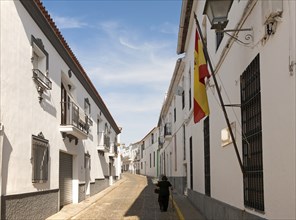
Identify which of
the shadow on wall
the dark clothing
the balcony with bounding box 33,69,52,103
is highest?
the balcony with bounding box 33,69,52,103

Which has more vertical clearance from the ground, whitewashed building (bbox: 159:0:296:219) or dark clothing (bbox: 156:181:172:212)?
whitewashed building (bbox: 159:0:296:219)

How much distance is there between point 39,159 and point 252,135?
710 centimetres

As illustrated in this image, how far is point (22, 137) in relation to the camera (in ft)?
35.5

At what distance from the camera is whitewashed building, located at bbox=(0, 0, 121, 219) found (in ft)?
32.3

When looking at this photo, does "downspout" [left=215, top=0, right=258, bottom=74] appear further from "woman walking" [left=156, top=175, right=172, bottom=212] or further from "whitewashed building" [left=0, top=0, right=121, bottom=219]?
"woman walking" [left=156, top=175, right=172, bottom=212]

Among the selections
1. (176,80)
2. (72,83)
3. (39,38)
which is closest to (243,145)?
(39,38)

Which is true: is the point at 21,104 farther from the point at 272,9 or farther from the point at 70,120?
the point at 272,9

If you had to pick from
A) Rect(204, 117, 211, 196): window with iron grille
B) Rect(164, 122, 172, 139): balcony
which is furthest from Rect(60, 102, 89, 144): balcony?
Rect(164, 122, 172, 139): balcony

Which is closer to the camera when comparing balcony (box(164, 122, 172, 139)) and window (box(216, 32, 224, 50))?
window (box(216, 32, 224, 50))

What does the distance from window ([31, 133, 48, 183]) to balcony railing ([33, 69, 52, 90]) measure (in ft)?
4.69

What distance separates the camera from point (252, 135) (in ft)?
24.2

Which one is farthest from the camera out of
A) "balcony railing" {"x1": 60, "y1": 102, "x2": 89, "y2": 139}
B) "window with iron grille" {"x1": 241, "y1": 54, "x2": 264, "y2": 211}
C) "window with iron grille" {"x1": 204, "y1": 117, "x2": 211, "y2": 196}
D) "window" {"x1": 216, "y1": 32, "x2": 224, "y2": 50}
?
"balcony railing" {"x1": 60, "y1": 102, "x2": 89, "y2": 139}

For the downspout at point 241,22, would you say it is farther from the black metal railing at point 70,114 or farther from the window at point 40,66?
the black metal railing at point 70,114

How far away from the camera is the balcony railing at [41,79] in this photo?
11.9 meters
